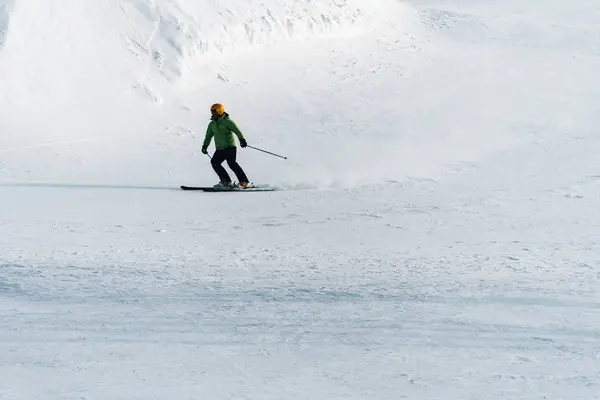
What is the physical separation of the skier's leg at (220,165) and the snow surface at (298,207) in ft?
3.11

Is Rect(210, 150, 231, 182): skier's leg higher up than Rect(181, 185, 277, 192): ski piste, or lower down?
higher up

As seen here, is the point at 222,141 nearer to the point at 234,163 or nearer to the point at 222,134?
the point at 222,134

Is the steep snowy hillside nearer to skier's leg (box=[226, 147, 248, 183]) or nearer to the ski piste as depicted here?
the ski piste

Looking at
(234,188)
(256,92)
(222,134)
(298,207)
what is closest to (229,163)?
(222,134)

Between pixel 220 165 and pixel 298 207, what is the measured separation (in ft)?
8.72

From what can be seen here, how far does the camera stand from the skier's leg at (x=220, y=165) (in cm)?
1334

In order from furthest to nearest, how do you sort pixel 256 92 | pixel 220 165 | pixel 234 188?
pixel 256 92, pixel 220 165, pixel 234 188

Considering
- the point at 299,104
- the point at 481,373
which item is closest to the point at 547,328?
the point at 481,373

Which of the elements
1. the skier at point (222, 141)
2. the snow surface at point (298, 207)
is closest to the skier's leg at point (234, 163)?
the skier at point (222, 141)

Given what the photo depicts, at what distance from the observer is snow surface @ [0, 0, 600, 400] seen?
488 centimetres

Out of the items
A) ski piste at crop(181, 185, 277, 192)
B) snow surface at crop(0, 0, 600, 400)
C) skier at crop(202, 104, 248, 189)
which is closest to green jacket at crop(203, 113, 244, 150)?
skier at crop(202, 104, 248, 189)

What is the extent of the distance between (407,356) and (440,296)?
143 cm

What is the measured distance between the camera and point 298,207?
36.6 ft

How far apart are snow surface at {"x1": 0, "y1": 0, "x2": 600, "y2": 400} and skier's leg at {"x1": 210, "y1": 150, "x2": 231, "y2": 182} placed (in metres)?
0.95
